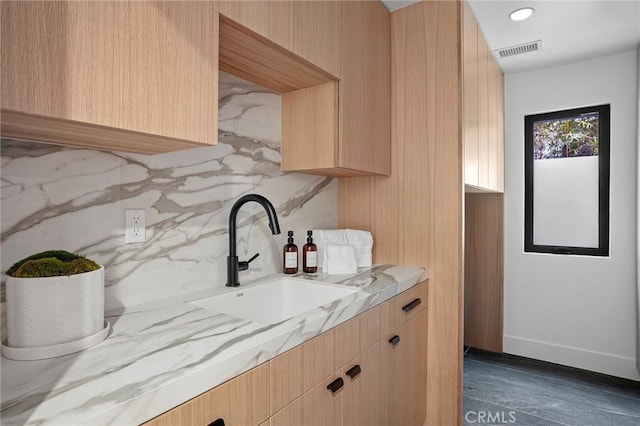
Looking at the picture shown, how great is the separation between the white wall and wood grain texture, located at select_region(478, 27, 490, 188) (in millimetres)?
800

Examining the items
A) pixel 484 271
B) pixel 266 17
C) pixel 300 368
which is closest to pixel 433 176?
pixel 266 17

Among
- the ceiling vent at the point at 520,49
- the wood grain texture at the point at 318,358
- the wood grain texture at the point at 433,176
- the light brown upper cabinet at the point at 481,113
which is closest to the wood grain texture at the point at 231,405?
the wood grain texture at the point at 318,358

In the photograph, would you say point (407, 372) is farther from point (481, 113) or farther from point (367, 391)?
point (481, 113)

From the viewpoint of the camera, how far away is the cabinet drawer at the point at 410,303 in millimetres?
1643

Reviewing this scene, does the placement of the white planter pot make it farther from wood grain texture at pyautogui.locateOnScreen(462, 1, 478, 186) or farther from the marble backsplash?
wood grain texture at pyautogui.locateOnScreen(462, 1, 478, 186)

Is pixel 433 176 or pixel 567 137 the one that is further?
pixel 567 137

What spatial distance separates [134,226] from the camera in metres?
1.21

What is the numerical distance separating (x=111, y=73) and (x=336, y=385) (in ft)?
3.56

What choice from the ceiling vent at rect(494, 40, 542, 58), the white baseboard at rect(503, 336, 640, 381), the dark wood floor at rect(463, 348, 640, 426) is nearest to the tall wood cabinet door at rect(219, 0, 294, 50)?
the ceiling vent at rect(494, 40, 542, 58)

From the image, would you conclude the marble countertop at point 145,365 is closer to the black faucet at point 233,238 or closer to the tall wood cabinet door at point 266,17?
the black faucet at point 233,238

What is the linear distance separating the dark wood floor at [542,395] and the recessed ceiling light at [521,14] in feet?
8.22

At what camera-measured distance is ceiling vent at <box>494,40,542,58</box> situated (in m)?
2.64

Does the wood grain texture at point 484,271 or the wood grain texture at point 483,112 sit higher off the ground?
the wood grain texture at point 483,112

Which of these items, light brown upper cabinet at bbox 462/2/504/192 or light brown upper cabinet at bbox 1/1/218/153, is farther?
light brown upper cabinet at bbox 462/2/504/192
